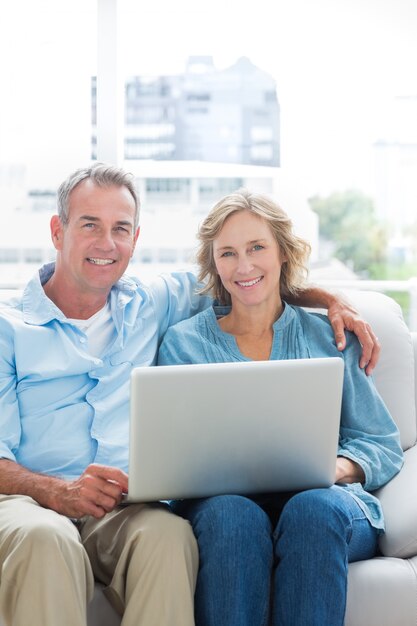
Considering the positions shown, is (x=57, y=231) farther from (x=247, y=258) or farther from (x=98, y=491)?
(x=98, y=491)

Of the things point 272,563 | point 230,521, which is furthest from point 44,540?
point 272,563

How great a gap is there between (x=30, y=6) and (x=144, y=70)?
0.59 meters

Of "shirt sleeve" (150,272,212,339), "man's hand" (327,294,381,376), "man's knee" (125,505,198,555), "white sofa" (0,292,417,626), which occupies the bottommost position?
"white sofa" (0,292,417,626)

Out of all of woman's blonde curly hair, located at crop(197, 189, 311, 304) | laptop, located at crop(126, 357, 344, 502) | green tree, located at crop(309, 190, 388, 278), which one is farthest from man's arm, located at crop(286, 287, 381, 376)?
green tree, located at crop(309, 190, 388, 278)

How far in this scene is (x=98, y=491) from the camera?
1.83 m

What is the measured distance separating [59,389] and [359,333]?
0.80m

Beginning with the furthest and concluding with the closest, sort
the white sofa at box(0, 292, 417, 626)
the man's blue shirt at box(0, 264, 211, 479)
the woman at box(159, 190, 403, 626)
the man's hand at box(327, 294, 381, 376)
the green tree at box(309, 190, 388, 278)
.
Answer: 1. the green tree at box(309, 190, 388, 278)
2. the man's hand at box(327, 294, 381, 376)
3. the man's blue shirt at box(0, 264, 211, 479)
4. the white sofa at box(0, 292, 417, 626)
5. the woman at box(159, 190, 403, 626)

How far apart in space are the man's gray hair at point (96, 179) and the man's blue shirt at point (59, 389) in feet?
0.74

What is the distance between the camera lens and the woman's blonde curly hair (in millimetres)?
2338

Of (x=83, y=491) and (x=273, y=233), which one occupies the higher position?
(x=273, y=233)

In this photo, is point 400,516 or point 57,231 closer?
point 400,516

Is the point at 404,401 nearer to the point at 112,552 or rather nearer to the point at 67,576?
the point at 112,552

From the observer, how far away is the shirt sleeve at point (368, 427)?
218 cm

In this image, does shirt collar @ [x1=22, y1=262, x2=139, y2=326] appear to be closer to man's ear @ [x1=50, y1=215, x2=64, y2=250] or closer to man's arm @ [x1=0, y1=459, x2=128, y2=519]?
man's ear @ [x1=50, y1=215, x2=64, y2=250]
